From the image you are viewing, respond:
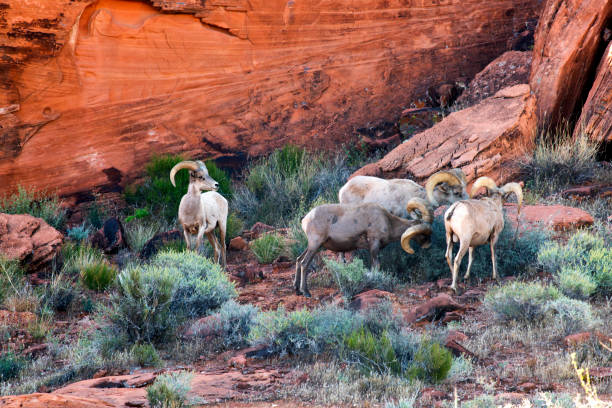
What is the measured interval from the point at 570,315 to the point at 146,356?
13.4 ft

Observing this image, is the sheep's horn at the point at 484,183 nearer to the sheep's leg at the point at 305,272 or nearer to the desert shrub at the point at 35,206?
the sheep's leg at the point at 305,272

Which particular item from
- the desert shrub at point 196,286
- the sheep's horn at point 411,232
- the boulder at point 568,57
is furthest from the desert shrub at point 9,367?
the boulder at point 568,57

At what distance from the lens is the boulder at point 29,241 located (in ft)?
33.2

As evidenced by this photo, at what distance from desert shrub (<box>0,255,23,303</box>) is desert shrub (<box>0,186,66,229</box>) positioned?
12.2 feet

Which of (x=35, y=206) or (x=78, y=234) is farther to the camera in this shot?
(x=35, y=206)

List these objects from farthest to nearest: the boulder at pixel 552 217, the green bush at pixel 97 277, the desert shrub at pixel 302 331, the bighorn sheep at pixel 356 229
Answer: the boulder at pixel 552 217 → the green bush at pixel 97 277 → the bighorn sheep at pixel 356 229 → the desert shrub at pixel 302 331

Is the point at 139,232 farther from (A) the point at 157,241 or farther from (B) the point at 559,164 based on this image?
(B) the point at 559,164

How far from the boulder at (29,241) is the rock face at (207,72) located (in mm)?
4024

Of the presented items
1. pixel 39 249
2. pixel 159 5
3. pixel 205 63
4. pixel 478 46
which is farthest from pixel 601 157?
pixel 39 249

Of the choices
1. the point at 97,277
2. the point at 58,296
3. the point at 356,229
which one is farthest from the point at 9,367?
the point at 356,229

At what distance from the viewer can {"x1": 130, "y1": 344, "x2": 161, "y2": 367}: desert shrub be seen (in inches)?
258

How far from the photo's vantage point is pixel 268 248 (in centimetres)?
1125

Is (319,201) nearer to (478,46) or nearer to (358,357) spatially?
(358,357)

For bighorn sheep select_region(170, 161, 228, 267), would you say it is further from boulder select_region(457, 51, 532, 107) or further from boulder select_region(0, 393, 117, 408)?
boulder select_region(457, 51, 532, 107)
